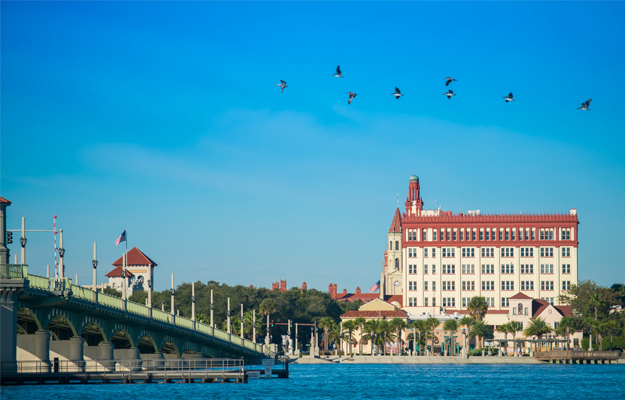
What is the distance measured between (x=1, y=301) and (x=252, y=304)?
132818mm

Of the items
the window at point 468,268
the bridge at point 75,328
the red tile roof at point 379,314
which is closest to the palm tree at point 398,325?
the red tile roof at point 379,314

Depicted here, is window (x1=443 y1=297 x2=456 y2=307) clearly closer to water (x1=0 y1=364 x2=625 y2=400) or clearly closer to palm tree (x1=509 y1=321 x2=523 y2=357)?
palm tree (x1=509 y1=321 x2=523 y2=357)

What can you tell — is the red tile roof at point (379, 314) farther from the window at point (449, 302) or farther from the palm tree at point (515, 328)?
the palm tree at point (515, 328)

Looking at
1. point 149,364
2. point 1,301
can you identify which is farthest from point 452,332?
point 1,301

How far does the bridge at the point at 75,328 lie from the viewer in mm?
68750

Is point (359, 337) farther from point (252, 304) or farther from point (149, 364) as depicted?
point (149, 364)

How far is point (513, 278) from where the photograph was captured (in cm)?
19812

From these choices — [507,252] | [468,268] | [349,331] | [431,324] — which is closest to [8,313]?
[431,324]

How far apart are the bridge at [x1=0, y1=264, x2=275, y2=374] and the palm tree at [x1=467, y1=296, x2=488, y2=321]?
89303mm

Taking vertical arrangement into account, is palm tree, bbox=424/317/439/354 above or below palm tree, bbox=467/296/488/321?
below

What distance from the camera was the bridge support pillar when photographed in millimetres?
67750

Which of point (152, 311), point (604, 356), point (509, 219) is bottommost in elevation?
point (604, 356)

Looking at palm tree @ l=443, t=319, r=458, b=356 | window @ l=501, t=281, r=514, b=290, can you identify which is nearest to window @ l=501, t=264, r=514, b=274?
window @ l=501, t=281, r=514, b=290

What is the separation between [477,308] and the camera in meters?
186
